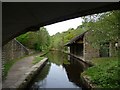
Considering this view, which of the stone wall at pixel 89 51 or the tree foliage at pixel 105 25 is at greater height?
the tree foliage at pixel 105 25

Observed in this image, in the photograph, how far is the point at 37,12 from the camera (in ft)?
25.1

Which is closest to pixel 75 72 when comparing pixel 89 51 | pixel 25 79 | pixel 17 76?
pixel 17 76

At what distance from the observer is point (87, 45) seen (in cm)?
3400

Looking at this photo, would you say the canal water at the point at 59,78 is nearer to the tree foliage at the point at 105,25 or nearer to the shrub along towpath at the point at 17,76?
the shrub along towpath at the point at 17,76

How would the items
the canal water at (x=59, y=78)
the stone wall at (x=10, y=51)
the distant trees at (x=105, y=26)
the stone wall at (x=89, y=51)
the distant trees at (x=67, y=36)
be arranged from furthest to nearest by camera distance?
the distant trees at (x=67, y=36)
the stone wall at (x=89, y=51)
the stone wall at (x=10, y=51)
the canal water at (x=59, y=78)
the distant trees at (x=105, y=26)

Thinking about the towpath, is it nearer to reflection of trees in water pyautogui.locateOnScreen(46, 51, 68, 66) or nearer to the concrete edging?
the concrete edging

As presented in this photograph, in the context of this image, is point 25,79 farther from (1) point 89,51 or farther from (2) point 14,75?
(1) point 89,51

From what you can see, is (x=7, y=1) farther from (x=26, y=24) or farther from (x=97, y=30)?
(x=97, y=30)

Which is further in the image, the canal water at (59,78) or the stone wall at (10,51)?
the stone wall at (10,51)

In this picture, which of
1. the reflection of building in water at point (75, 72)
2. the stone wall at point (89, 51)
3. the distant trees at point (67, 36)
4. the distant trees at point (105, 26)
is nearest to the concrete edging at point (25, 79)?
the reflection of building in water at point (75, 72)

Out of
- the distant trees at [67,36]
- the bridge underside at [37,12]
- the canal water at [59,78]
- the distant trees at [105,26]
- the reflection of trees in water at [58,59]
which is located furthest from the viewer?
the distant trees at [67,36]

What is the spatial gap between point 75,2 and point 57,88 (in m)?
9.52

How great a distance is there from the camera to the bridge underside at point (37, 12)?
7.40 meters

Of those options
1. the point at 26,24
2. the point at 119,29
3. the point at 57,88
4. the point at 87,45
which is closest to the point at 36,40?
the point at 87,45
